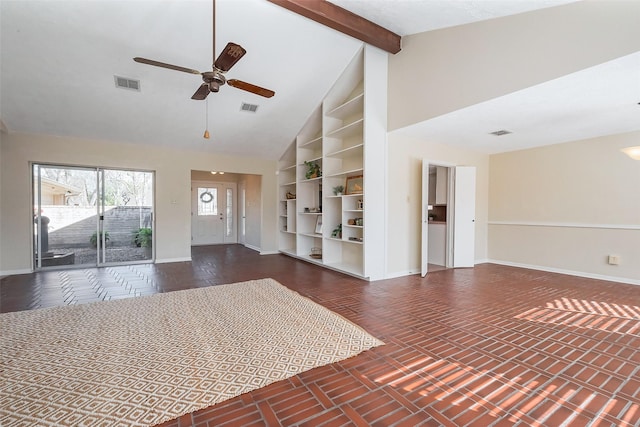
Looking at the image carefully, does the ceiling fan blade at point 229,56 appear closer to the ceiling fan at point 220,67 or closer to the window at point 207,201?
the ceiling fan at point 220,67

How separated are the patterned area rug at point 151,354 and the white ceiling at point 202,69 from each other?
129 inches

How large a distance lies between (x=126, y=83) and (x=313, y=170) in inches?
144

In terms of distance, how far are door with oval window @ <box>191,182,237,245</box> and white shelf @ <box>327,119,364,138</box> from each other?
523 centimetres

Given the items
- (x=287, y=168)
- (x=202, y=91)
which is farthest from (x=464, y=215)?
(x=202, y=91)

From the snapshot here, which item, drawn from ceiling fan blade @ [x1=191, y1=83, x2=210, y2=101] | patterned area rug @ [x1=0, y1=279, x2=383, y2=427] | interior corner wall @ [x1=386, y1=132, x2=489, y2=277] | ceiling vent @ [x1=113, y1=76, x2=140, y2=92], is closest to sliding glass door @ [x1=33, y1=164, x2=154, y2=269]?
ceiling vent @ [x1=113, y1=76, x2=140, y2=92]

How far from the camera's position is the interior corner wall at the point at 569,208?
4.39m

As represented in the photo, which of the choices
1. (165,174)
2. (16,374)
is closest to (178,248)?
(165,174)

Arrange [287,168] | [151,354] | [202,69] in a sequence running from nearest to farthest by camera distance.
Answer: [151,354], [202,69], [287,168]

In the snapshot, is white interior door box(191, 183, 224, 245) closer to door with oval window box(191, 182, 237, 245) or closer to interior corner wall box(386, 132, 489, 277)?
door with oval window box(191, 182, 237, 245)

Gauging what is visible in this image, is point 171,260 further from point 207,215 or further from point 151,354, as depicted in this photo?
point 151,354

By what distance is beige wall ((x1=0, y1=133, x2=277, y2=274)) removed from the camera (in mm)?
4793

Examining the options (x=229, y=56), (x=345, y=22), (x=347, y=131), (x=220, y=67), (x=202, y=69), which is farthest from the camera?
(x=347, y=131)

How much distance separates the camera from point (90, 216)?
5.49m

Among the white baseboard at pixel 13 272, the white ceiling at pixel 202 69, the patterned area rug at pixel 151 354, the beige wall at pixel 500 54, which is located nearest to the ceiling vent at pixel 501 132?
the white ceiling at pixel 202 69
